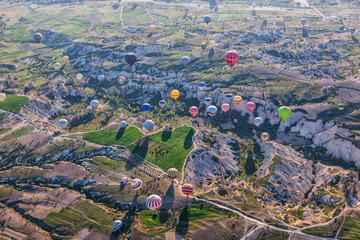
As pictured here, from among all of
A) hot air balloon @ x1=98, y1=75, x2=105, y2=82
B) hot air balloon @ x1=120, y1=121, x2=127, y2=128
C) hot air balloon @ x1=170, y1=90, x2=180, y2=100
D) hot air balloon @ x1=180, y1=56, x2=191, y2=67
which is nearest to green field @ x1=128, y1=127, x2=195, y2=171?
hot air balloon @ x1=120, y1=121, x2=127, y2=128

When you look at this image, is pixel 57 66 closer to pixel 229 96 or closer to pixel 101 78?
pixel 101 78

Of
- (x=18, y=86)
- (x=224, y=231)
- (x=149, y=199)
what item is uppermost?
(x=18, y=86)

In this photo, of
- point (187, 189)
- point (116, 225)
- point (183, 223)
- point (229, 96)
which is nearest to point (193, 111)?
point (229, 96)

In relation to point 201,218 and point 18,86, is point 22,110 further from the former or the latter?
point 201,218

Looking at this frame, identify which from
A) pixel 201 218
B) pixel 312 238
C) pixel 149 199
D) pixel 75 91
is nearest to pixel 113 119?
pixel 75 91

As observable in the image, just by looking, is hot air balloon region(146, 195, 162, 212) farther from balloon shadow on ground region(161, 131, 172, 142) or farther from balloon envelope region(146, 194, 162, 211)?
balloon shadow on ground region(161, 131, 172, 142)

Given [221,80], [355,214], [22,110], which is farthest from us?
[221,80]

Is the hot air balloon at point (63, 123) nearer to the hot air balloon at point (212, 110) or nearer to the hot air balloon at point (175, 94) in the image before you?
the hot air balloon at point (175, 94)

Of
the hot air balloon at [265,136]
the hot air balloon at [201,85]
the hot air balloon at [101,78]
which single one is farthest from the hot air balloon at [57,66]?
the hot air balloon at [265,136]
